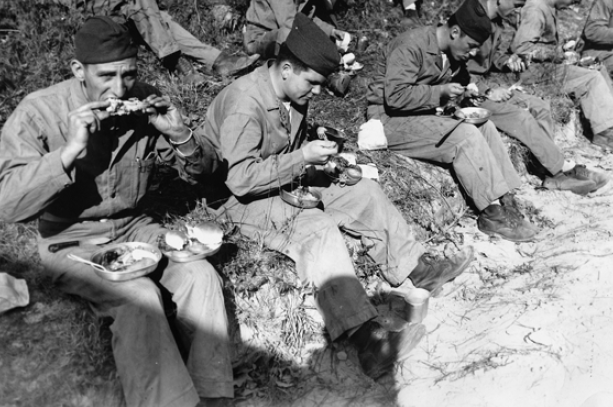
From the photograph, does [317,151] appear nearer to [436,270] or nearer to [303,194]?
[303,194]

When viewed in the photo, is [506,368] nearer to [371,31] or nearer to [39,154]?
[39,154]

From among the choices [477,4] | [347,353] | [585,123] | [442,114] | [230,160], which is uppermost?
[477,4]

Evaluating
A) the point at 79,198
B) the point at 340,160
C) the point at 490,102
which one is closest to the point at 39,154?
the point at 79,198

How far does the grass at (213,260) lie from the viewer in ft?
10.4

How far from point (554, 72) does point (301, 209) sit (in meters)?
4.68

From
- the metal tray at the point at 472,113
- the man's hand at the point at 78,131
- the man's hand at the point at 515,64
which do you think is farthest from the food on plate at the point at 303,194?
the man's hand at the point at 515,64

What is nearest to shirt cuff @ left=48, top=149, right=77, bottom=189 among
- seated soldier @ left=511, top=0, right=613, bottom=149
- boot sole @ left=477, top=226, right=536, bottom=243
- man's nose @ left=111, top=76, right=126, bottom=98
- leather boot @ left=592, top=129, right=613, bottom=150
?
man's nose @ left=111, top=76, right=126, bottom=98

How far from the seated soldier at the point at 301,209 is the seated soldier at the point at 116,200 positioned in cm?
36

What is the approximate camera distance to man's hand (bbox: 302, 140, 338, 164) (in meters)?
3.80

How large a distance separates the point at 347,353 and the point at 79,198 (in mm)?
1881

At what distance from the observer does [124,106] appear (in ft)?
10.3

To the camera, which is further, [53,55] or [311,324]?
[53,55]

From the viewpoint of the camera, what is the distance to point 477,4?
199 inches

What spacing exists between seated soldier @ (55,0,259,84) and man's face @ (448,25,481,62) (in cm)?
206
